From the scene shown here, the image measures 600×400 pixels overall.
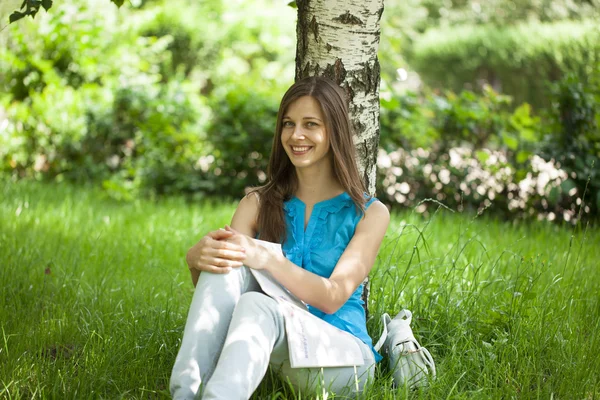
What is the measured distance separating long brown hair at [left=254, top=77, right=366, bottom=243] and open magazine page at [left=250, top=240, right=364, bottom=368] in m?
0.26

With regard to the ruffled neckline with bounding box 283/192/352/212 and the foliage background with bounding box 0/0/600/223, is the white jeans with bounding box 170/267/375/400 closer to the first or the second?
the ruffled neckline with bounding box 283/192/352/212

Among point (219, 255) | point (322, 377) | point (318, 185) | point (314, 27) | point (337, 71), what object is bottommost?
point (322, 377)

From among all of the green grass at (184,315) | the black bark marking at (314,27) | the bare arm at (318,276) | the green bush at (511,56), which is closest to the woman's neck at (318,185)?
the bare arm at (318,276)

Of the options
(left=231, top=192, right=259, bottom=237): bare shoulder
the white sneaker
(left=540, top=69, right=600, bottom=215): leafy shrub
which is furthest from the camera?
(left=540, top=69, right=600, bottom=215): leafy shrub

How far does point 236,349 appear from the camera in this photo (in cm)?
193

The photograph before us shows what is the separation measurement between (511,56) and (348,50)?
1169 centimetres

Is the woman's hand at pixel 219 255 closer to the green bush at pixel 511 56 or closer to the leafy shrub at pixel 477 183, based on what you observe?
the leafy shrub at pixel 477 183

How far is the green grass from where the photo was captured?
230cm

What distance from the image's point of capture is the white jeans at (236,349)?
6.24 ft

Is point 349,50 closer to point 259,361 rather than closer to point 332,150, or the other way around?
point 332,150

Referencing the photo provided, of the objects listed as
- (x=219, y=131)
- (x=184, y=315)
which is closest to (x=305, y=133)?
(x=184, y=315)

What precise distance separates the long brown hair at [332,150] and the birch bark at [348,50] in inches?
6.3

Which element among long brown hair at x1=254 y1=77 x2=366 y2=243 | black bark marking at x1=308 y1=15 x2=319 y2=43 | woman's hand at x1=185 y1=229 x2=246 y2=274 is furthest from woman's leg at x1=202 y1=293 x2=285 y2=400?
black bark marking at x1=308 y1=15 x2=319 y2=43

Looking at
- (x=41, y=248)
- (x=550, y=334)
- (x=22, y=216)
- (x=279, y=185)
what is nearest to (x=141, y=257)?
(x=41, y=248)
